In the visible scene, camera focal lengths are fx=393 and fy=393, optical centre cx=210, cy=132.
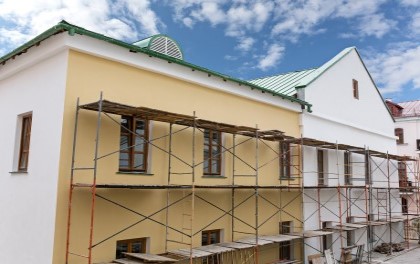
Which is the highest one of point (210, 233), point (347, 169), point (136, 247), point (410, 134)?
point (410, 134)

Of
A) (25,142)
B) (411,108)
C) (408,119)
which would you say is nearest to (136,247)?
(25,142)

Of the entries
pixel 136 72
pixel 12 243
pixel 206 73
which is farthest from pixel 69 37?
pixel 12 243

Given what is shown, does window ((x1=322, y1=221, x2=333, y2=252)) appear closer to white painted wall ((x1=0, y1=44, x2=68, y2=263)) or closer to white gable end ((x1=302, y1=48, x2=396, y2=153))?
white gable end ((x1=302, y1=48, x2=396, y2=153))

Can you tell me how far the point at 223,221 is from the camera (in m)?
11.5

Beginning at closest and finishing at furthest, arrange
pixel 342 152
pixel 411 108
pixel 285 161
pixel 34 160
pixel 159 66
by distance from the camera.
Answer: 1. pixel 34 160
2. pixel 159 66
3. pixel 285 161
4. pixel 342 152
5. pixel 411 108

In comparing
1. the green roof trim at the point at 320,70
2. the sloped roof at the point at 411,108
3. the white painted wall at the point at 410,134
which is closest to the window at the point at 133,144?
the green roof trim at the point at 320,70

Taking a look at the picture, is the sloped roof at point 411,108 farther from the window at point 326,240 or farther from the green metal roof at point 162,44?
the green metal roof at point 162,44

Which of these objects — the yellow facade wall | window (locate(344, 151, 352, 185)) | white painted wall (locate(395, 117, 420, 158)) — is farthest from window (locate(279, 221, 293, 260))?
white painted wall (locate(395, 117, 420, 158))

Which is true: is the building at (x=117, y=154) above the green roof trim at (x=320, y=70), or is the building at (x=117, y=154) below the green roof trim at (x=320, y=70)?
below

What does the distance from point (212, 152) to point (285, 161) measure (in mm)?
3896

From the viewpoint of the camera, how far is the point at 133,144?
9492mm

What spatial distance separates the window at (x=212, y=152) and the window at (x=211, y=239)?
1.69 meters

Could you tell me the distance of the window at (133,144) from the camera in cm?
940

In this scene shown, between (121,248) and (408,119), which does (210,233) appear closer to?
(121,248)
